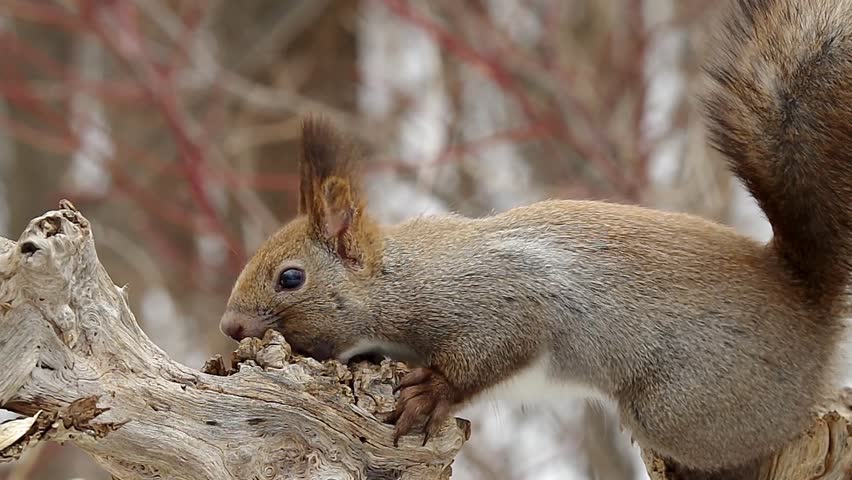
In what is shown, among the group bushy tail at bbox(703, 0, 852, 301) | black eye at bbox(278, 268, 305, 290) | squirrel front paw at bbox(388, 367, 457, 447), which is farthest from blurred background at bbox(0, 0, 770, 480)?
squirrel front paw at bbox(388, 367, 457, 447)

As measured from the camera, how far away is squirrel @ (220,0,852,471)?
52.1 inches

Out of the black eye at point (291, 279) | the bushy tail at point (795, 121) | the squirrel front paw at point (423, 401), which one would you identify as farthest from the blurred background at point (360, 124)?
the squirrel front paw at point (423, 401)

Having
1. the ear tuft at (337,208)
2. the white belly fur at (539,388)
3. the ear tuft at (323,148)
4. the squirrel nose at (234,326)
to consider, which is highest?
the ear tuft at (323,148)

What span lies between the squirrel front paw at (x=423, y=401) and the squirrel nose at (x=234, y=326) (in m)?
0.23

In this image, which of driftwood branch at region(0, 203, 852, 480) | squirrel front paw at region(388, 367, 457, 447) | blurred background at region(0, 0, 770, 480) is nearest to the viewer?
driftwood branch at region(0, 203, 852, 480)

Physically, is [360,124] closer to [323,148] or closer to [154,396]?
[323,148]

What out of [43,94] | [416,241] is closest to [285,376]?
[416,241]

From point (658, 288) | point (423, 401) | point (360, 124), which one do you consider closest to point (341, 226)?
point (423, 401)

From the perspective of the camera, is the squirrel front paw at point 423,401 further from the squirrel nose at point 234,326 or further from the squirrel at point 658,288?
the squirrel nose at point 234,326

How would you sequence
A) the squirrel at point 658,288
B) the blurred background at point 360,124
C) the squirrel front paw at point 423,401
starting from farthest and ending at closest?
1. the blurred background at point 360,124
2. the squirrel at point 658,288
3. the squirrel front paw at point 423,401

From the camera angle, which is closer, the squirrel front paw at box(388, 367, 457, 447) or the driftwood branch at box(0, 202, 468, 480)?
the driftwood branch at box(0, 202, 468, 480)

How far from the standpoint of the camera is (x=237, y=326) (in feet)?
4.39

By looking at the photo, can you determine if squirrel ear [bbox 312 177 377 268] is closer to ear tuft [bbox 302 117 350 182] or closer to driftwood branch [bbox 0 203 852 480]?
ear tuft [bbox 302 117 350 182]

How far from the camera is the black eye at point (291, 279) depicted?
1.38 metres
